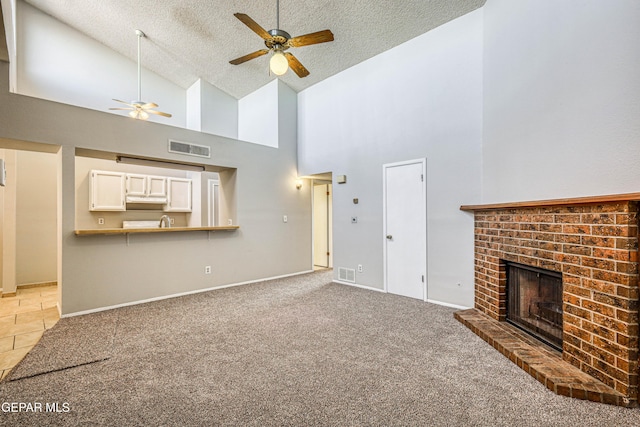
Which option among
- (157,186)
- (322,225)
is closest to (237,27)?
(157,186)

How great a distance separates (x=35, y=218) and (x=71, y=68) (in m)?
2.78

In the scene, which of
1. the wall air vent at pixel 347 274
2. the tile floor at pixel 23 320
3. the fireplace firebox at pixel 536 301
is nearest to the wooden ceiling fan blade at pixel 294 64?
the wall air vent at pixel 347 274

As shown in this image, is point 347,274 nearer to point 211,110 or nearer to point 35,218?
point 211,110

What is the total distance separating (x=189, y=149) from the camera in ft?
14.2

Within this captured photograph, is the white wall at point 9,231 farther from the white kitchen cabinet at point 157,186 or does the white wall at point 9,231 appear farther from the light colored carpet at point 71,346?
the light colored carpet at point 71,346

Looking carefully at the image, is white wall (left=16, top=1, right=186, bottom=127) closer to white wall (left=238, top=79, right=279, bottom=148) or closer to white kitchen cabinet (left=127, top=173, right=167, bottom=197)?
white kitchen cabinet (left=127, top=173, right=167, bottom=197)

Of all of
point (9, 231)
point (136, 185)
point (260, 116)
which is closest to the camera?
point (9, 231)

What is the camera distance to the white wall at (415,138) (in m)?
3.53

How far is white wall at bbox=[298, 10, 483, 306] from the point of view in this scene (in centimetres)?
353

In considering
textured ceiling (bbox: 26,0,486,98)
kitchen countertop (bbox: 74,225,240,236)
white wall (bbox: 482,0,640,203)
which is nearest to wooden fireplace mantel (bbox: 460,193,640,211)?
white wall (bbox: 482,0,640,203)

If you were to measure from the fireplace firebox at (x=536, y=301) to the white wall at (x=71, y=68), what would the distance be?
6768 millimetres

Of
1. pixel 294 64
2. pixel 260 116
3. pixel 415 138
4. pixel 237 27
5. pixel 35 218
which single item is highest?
pixel 237 27

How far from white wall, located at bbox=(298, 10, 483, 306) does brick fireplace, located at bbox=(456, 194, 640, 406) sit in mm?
1048

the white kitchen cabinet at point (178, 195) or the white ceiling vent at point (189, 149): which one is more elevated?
the white ceiling vent at point (189, 149)
